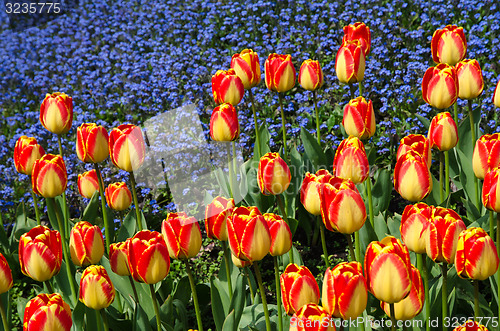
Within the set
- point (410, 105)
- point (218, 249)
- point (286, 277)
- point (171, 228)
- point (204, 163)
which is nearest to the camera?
point (286, 277)

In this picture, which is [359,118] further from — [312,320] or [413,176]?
[312,320]

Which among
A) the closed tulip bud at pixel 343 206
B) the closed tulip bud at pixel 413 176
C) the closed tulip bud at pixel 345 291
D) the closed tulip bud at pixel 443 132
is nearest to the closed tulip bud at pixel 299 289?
the closed tulip bud at pixel 345 291

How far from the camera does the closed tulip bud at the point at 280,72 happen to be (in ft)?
9.18

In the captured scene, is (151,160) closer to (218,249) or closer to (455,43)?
(218,249)

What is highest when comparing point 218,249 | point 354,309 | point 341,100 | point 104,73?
point 104,73

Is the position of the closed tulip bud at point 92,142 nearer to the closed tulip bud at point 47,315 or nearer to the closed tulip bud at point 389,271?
the closed tulip bud at point 47,315

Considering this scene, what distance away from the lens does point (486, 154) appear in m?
2.03

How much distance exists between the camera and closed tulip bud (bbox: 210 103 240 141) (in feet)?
7.94

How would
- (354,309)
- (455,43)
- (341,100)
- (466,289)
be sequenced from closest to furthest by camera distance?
1. (354,309)
2. (466,289)
3. (455,43)
4. (341,100)

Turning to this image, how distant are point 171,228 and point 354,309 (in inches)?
26.2

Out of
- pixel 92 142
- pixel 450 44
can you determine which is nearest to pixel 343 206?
pixel 92 142

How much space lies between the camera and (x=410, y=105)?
4133 mm

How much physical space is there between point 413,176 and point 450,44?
3.83 ft

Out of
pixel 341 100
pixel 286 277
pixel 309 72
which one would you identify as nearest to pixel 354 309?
pixel 286 277
